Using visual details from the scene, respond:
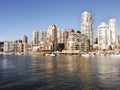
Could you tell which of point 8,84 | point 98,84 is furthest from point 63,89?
point 8,84

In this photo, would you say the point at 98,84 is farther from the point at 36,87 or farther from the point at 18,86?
the point at 18,86

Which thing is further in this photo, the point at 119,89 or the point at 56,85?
the point at 56,85

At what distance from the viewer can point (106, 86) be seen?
199 feet

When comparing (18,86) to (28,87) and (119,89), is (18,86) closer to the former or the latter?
(28,87)

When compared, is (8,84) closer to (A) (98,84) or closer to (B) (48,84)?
(B) (48,84)

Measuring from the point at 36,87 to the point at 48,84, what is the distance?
532 cm

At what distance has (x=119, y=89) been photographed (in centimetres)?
5731

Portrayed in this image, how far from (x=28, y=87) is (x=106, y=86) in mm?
19512

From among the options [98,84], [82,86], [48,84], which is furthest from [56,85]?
[98,84]

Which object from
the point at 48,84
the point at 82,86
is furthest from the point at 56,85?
the point at 82,86

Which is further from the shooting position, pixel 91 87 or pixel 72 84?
pixel 72 84

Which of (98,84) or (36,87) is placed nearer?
(36,87)

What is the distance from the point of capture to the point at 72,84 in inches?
2509

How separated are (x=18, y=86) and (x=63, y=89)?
11.8 m
